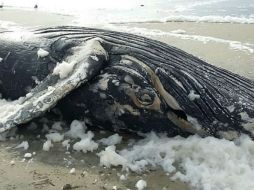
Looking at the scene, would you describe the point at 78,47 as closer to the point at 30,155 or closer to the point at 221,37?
the point at 30,155

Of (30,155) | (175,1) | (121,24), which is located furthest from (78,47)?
(175,1)

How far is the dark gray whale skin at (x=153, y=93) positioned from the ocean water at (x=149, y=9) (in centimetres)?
788

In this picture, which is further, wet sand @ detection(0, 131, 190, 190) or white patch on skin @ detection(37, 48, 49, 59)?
white patch on skin @ detection(37, 48, 49, 59)

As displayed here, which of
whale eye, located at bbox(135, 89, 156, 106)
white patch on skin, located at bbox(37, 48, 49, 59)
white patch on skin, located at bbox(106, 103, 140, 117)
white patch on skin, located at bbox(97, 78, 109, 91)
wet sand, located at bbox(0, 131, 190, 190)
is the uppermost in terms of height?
white patch on skin, located at bbox(37, 48, 49, 59)

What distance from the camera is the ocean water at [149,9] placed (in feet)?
45.9

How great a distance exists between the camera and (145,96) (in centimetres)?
500

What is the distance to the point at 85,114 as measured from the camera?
525 cm

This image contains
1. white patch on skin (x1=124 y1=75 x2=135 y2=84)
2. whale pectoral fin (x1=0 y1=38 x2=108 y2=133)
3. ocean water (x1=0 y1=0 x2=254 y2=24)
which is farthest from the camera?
ocean water (x1=0 y1=0 x2=254 y2=24)

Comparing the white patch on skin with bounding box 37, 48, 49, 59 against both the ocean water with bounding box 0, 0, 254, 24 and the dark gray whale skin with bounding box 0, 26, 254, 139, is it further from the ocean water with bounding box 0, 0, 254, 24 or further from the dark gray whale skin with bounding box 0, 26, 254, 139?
the ocean water with bounding box 0, 0, 254, 24

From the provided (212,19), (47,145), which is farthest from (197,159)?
(212,19)

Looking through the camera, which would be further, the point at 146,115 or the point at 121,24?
the point at 121,24

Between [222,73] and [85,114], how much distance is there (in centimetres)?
163

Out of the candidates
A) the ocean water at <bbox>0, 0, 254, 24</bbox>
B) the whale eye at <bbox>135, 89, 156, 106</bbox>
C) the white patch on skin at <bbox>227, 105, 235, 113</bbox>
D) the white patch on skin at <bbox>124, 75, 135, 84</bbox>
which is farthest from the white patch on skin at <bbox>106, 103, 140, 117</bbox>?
the ocean water at <bbox>0, 0, 254, 24</bbox>

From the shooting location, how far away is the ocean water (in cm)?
1398
